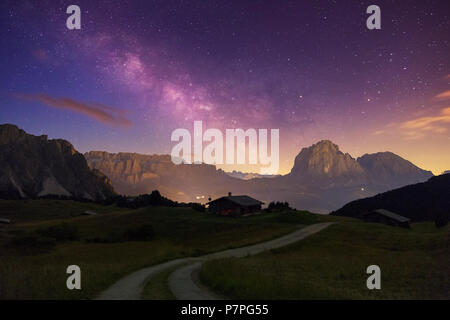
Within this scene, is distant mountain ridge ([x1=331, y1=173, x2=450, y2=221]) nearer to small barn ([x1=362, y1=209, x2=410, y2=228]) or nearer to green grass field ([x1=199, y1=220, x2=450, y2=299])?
small barn ([x1=362, y1=209, x2=410, y2=228])

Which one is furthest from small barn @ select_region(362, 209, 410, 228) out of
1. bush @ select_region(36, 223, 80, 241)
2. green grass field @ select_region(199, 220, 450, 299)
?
bush @ select_region(36, 223, 80, 241)

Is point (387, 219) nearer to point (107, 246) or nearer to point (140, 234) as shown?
point (140, 234)

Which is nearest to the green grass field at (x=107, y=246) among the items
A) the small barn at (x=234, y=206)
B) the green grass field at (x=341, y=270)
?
the green grass field at (x=341, y=270)

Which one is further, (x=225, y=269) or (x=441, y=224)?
(x=441, y=224)

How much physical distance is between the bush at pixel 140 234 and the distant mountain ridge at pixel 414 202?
114 meters

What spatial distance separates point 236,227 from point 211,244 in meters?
13.7

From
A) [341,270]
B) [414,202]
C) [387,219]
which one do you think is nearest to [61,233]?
[341,270]

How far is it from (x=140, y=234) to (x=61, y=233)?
15435 millimetres

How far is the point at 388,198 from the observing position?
155250 millimetres

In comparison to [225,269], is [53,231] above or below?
below

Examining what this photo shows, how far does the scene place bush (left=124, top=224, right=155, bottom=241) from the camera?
52184 mm

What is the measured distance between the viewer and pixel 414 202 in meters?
145

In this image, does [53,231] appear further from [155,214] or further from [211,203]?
[211,203]

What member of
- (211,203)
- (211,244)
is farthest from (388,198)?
(211,244)
